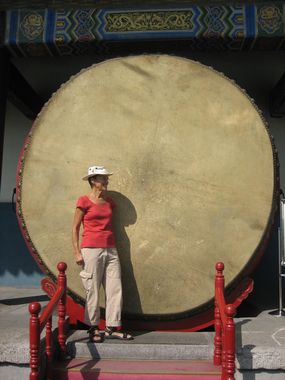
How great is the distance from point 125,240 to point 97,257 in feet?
0.83

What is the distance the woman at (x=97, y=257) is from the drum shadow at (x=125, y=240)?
11 cm

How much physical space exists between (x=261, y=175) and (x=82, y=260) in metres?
1.24

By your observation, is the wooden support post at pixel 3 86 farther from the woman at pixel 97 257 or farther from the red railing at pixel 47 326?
the red railing at pixel 47 326

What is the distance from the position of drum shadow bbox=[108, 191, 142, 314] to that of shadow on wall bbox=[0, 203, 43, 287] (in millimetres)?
2113

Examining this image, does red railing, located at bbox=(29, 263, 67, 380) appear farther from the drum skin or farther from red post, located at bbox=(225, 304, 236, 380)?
red post, located at bbox=(225, 304, 236, 380)

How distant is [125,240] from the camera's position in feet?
9.33

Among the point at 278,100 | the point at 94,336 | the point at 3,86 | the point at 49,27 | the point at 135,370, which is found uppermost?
the point at 49,27

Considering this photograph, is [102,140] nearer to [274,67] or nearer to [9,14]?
[9,14]

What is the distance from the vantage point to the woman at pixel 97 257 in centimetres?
266

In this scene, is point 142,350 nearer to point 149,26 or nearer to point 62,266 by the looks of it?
point 62,266

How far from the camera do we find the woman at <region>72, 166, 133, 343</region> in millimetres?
2662

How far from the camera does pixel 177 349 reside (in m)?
2.53

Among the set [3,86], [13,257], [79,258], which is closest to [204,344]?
[79,258]

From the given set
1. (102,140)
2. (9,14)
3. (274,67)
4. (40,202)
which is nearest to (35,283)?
(40,202)
